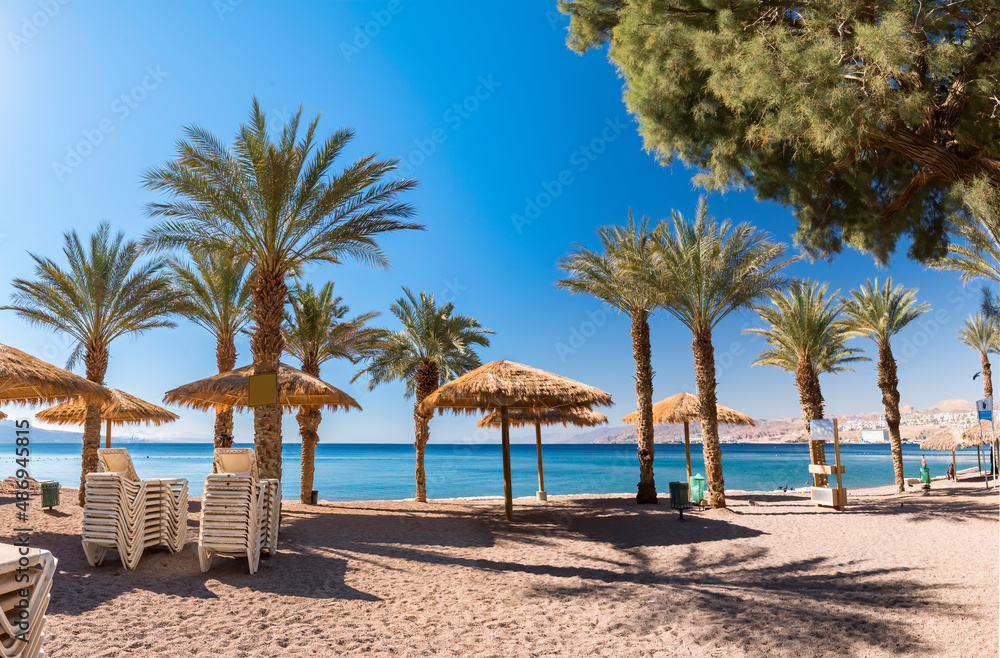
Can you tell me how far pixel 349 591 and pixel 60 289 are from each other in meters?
13.4

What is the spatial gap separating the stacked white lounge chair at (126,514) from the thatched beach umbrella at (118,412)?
28.3 ft

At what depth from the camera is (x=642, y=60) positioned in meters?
7.02

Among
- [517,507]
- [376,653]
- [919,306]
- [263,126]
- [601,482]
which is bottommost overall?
[601,482]

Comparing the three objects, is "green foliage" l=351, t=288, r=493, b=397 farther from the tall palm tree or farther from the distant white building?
the distant white building

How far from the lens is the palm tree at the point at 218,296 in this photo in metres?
16.0

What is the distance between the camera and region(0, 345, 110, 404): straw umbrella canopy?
858 centimetres

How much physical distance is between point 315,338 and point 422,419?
418 cm

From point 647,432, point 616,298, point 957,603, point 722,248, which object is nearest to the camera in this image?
point 957,603

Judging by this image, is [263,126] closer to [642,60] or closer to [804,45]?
[642,60]

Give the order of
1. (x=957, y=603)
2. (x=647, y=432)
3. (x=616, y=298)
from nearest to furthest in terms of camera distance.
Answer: (x=957, y=603) < (x=647, y=432) < (x=616, y=298)

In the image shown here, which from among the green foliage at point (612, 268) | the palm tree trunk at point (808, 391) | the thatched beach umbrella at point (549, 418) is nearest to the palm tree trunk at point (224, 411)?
the thatched beach umbrella at point (549, 418)

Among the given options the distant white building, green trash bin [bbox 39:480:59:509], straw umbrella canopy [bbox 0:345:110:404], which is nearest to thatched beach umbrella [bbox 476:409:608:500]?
straw umbrella canopy [bbox 0:345:110:404]

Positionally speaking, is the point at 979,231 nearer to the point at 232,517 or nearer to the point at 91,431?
the point at 232,517

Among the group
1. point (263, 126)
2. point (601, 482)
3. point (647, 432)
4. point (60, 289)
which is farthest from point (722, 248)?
point (601, 482)
